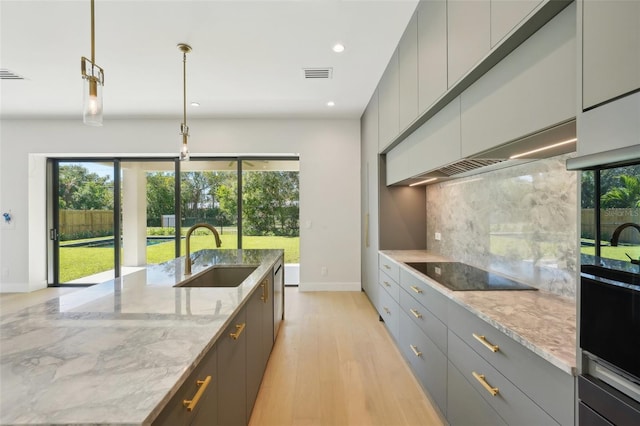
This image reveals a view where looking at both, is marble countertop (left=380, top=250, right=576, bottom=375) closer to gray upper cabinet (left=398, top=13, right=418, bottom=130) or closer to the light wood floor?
the light wood floor

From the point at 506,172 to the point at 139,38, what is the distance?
3.36 m

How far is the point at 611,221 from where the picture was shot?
29.1 inches

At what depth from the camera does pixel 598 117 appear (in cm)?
75

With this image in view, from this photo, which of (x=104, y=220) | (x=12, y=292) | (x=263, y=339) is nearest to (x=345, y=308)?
(x=263, y=339)

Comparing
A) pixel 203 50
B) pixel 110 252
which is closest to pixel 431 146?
pixel 203 50

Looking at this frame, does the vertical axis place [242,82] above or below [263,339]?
above

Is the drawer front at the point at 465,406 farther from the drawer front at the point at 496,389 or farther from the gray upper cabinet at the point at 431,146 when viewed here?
the gray upper cabinet at the point at 431,146

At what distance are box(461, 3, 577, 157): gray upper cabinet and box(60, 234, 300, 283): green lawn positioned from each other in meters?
4.07

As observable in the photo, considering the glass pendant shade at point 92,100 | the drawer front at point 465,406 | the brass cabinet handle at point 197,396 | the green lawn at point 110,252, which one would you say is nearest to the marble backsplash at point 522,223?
the drawer front at point 465,406

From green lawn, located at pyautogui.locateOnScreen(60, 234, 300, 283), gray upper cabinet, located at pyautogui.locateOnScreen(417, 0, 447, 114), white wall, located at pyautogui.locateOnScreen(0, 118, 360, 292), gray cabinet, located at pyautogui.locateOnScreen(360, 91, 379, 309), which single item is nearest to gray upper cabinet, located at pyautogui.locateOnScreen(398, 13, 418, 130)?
gray upper cabinet, located at pyautogui.locateOnScreen(417, 0, 447, 114)

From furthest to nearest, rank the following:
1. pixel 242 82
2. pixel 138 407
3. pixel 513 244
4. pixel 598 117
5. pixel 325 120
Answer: pixel 325 120
pixel 242 82
pixel 513 244
pixel 598 117
pixel 138 407

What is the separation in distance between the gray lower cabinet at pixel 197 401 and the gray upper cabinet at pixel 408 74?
2.15 meters

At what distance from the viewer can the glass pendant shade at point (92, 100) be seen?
1555mm

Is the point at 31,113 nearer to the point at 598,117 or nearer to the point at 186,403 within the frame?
the point at 186,403
